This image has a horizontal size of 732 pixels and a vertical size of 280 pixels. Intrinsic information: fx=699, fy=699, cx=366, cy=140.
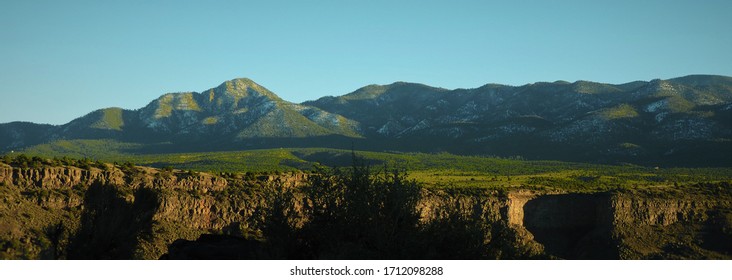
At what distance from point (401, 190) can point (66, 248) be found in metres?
21.1

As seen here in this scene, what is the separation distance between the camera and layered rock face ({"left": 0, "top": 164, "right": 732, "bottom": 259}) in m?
41.5

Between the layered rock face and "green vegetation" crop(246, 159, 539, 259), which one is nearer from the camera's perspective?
"green vegetation" crop(246, 159, 539, 259)

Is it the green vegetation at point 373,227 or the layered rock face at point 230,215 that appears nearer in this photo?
the green vegetation at point 373,227

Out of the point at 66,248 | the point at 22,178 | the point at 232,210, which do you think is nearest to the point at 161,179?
the point at 232,210

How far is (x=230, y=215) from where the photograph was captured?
218 ft

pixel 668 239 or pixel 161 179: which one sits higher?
pixel 161 179

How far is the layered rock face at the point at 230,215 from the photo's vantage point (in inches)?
1634

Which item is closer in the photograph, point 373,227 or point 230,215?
point 373,227

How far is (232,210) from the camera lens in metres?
66.9

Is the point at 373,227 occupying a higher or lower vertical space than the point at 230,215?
higher

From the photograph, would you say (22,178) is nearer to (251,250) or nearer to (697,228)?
(251,250)
